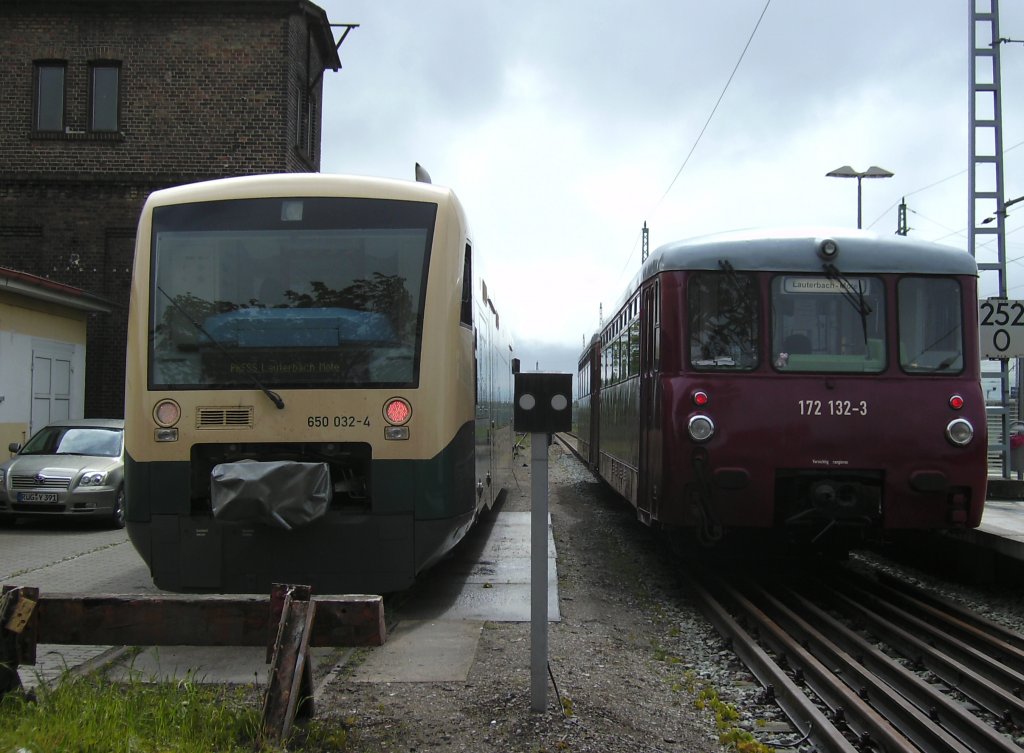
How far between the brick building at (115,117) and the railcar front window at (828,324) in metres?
13.6

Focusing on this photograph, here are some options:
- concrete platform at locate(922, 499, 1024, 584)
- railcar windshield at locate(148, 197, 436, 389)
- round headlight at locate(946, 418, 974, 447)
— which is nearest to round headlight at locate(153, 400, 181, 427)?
railcar windshield at locate(148, 197, 436, 389)

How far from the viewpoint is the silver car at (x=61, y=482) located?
39.8ft

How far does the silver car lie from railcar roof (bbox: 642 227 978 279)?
7839mm

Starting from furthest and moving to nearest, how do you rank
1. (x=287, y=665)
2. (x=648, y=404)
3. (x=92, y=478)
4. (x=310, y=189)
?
(x=92, y=478), (x=648, y=404), (x=310, y=189), (x=287, y=665)

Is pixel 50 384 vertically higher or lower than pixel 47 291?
lower

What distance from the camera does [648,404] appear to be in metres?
8.57

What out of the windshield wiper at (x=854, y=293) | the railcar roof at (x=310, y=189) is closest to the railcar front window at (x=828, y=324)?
the windshield wiper at (x=854, y=293)

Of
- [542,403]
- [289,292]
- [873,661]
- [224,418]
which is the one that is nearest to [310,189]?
[289,292]

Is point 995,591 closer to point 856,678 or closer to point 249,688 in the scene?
point 856,678

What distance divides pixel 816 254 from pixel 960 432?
69.8 inches

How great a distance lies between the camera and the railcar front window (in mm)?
7852

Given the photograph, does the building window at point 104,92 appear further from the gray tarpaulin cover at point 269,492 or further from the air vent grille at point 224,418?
the gray tarpaulin cover at point 269,492

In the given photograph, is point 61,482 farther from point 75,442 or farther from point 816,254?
point 816,254

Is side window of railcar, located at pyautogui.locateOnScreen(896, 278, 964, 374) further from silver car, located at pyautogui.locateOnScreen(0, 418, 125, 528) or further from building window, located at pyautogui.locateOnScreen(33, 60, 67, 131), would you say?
building window, located at pyautogui.locateOnScreen(33, 60, 67, 131)
